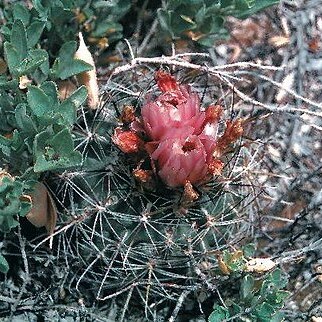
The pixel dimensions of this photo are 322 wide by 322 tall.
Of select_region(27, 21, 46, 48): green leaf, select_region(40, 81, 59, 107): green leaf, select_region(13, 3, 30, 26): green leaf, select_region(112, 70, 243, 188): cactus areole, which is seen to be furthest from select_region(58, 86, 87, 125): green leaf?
select_region(13, 3, 30, 26): green leaf

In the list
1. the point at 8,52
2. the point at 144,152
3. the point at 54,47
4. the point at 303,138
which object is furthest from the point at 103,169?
the point at 303,138

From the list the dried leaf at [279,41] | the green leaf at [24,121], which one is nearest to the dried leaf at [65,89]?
the green leaf at [24,121]

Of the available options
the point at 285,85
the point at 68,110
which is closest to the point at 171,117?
the point at 68,110

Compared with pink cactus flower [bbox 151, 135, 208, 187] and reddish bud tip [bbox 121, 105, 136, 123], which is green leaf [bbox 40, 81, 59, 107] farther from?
pink cactus flower [bbox 151, 135, 208, 187]

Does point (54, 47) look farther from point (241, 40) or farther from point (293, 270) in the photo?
point (293, 270)

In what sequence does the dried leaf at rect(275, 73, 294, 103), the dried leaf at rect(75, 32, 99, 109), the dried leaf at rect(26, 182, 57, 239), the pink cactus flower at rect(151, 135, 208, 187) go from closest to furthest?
the pink cactus flower at rect(151, 135, 208, 187) → the dried leaf at rect(26, 182, 57, 239) → the dried leaf at rect(75, 32, 99, 109) → the dried leaf at rect(275, 73, 294, 103)

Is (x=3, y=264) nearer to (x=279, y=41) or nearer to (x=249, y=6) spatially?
(x=249, y=6)

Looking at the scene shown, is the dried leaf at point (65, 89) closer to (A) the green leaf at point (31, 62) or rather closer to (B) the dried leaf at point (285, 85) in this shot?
(A) the green leaf at point (31, 62)

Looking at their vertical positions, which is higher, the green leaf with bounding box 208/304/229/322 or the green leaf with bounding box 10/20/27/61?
the green leaf with bounding box 10/20/27/61
